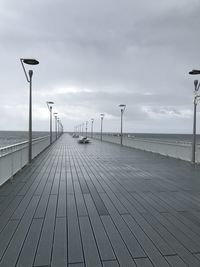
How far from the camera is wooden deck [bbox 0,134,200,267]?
2.86 m

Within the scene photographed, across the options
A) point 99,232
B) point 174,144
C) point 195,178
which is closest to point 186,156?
point 174,144

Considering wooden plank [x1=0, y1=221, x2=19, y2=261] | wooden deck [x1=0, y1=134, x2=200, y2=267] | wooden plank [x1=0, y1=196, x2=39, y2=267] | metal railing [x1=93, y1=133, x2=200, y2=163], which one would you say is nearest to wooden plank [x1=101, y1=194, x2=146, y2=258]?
wooden deck [x1=0, y1=134, x2=200, y2=267]

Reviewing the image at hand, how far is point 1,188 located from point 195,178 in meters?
5.52

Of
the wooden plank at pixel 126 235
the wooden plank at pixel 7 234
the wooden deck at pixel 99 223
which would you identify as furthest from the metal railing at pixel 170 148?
the wooden plank at pixel 7 234

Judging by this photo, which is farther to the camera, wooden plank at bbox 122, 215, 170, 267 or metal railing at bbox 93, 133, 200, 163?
metal railing at bbox 93, 133, 200, 163

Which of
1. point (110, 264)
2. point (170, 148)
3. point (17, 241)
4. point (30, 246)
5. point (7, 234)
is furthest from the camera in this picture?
point (170, 148)

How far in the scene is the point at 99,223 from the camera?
3887 millimetres

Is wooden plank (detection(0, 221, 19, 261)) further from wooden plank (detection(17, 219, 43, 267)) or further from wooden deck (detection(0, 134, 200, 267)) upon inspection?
wooden plank (detection(17, 219, 43, 267))

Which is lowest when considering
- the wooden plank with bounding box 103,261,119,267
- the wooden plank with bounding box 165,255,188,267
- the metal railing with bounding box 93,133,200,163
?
the wooden plank with bounding box 103,261,119,267

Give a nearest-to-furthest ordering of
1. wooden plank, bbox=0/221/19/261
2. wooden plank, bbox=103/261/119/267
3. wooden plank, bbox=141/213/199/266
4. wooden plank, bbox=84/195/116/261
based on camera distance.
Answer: wooden plank, bbox=103/261/119/267, wooden plank, bbox=141/213/199/266, wooden plank, bbox=84/195/116/261, wooden plank, bbox=0/221/19/261

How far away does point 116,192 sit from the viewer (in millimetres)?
5879

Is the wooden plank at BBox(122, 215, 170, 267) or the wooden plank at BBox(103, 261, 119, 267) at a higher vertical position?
the wooden plank at BBox(122, 215, 170, 267)

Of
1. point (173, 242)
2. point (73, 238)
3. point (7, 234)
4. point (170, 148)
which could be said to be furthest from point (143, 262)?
point (170, 148)

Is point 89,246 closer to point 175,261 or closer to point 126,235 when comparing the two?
point 126,235
